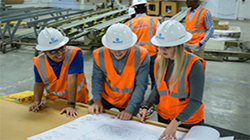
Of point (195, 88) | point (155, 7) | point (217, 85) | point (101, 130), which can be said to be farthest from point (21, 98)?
point (155, 7)

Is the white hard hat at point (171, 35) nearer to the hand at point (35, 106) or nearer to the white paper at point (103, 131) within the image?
the white paper at point (103, 131)

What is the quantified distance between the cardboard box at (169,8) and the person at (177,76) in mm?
9522

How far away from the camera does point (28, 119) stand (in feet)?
6.06

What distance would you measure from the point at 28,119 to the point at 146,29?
7.22 ft

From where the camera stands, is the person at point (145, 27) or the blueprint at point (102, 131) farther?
the person at point (145, 27)

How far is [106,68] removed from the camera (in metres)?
2.08

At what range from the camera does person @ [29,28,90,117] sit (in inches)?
77.8

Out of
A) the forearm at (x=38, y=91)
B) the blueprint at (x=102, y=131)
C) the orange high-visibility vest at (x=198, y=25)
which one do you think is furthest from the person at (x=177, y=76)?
the orange high-visibility vest at (x=198, y=25)

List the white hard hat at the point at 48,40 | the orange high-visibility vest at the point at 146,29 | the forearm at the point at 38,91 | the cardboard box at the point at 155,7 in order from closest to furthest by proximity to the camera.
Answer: the white hard hat at the point at 48,40
the forearm at the point at 38,91
the orange high-visibility vest at the point at 146,29
the cardboard box at the point at 155,7

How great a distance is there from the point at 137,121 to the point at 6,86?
3842 millimetres

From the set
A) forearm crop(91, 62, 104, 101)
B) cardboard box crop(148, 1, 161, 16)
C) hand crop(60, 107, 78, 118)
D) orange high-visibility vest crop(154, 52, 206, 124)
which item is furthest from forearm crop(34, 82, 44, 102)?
cardboard box crop(148, 1, 161, 16)

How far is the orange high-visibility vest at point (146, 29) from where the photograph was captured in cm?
347

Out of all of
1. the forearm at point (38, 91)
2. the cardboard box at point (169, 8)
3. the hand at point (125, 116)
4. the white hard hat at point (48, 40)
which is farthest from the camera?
the cardboard box at point (169, 8)

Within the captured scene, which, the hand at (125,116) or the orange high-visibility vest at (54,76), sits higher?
the orange high-visibility vest at (54,76)
